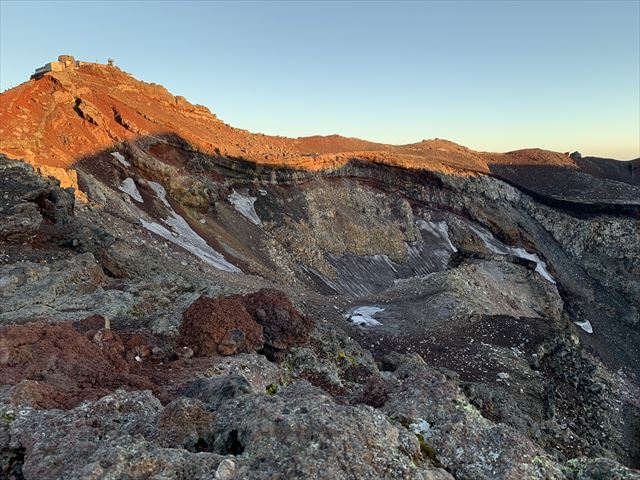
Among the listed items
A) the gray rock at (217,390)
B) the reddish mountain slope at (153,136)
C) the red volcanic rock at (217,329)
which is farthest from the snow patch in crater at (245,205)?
the gray rock at (217,390)

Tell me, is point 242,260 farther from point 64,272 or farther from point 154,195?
point 64,272

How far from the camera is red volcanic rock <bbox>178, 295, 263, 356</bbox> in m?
8.89

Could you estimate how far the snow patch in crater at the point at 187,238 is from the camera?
24453mm

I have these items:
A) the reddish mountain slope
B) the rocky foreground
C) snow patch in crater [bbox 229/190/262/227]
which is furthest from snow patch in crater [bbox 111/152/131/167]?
snow patch in crater [bbox 229/190/262/227]

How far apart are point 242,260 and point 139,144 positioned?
1095 centimetres

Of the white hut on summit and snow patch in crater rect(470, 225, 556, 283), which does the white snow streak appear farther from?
the white hut on summit

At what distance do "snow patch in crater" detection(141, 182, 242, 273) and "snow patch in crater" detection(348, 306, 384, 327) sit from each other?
26.3 ft

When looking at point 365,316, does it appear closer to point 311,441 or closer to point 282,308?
point 282,308

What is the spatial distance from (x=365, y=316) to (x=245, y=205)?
17560mm

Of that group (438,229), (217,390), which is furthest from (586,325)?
(217,390)

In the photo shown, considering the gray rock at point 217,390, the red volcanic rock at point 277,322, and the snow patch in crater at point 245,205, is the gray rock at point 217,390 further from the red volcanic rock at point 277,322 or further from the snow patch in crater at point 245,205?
the snow patch in crater at point 245,205

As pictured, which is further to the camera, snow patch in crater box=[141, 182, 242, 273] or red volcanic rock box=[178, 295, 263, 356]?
snow patch in crater box=[141, 182, 242, 273]

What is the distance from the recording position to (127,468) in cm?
413

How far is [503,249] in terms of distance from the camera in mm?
43156
